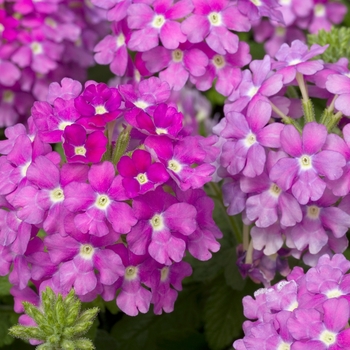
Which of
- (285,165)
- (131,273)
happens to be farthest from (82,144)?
(285,165)

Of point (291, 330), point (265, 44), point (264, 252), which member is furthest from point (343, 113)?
point (265, 44)

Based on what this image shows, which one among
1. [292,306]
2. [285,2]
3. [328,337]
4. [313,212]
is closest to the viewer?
[328,337]

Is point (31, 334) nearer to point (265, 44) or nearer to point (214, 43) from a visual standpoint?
point (214, 43)

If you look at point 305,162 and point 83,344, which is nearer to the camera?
point 83,344

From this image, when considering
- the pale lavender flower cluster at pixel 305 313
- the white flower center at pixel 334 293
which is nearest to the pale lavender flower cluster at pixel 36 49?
the pale lavender flower cluster at pixel 305 313

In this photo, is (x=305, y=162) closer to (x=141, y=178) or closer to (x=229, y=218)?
(x=141, y=178)

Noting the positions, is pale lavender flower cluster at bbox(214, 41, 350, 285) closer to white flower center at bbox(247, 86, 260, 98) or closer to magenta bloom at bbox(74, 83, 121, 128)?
white flower center at bbox(247, 86, 260, 98)

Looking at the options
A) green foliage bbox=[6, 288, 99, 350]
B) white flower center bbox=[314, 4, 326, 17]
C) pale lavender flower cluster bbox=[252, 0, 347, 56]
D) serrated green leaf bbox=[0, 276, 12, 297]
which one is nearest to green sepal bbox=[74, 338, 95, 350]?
green foliage bbox=[6, 288, 99, 350]
